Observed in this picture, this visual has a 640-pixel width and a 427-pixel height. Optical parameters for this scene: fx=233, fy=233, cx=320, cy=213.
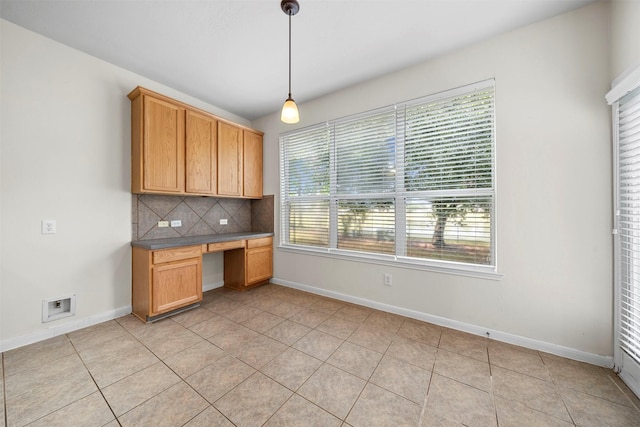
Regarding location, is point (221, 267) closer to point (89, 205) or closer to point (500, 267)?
point (89, 205)

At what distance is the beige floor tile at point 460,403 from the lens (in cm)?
136

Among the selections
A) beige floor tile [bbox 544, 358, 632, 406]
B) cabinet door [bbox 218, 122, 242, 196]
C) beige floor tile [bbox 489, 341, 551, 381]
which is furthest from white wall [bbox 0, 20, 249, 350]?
beige floor tile [bbox 544, 358, 632, 406]

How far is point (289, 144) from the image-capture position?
367cm

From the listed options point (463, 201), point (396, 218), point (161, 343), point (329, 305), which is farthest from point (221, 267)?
point (463, 201)

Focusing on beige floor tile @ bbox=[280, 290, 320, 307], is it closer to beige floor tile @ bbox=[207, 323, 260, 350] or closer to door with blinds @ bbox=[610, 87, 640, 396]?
beige floor tile @ bbox=[207, 323, 260, 350]

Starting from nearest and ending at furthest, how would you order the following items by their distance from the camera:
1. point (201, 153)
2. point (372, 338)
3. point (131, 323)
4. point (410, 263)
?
point (372, 338), point (131, 323), point (410, 263), point (201, 153)

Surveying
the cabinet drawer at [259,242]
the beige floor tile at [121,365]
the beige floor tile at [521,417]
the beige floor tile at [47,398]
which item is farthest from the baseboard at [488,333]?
the beige floor tile at [47,398]

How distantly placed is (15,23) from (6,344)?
2.74 meters

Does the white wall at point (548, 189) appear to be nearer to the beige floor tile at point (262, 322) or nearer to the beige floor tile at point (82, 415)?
the beige floor tile at point (262, 322)

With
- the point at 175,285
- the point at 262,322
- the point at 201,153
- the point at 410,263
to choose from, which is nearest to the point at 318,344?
the point at 262,322

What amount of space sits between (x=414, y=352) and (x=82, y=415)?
89.8 inches

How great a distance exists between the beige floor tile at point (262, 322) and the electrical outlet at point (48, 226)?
200 cm

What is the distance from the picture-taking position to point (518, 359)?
6.19 feet

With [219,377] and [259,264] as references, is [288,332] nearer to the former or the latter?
[219,377]
